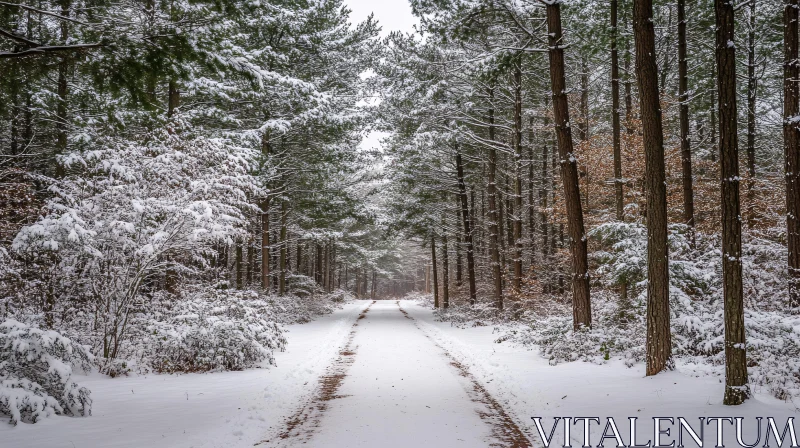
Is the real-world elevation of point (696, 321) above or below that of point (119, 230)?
below

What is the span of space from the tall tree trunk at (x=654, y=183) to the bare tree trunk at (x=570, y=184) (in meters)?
2.94

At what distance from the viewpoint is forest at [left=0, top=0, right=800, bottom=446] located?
5.90m

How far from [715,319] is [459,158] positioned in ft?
50.9

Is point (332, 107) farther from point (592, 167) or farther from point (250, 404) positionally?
point (250, 404)

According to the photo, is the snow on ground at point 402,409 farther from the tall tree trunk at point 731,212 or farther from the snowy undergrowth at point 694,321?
the tall tree trunk at point 731,212

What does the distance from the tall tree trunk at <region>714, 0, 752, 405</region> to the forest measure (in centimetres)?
3

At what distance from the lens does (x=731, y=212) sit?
5.79 meters

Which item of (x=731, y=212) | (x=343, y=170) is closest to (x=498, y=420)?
(x=731, y=212)

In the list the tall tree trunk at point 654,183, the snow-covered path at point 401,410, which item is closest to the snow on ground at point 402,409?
the snow-covered path at point 401,410

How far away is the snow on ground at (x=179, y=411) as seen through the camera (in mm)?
5086

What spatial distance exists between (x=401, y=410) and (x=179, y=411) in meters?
3.04

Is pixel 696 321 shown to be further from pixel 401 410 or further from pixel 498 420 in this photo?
pixel 401 410

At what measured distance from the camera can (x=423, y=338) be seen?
48.9 feet

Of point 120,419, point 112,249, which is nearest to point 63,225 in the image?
point 112,249
